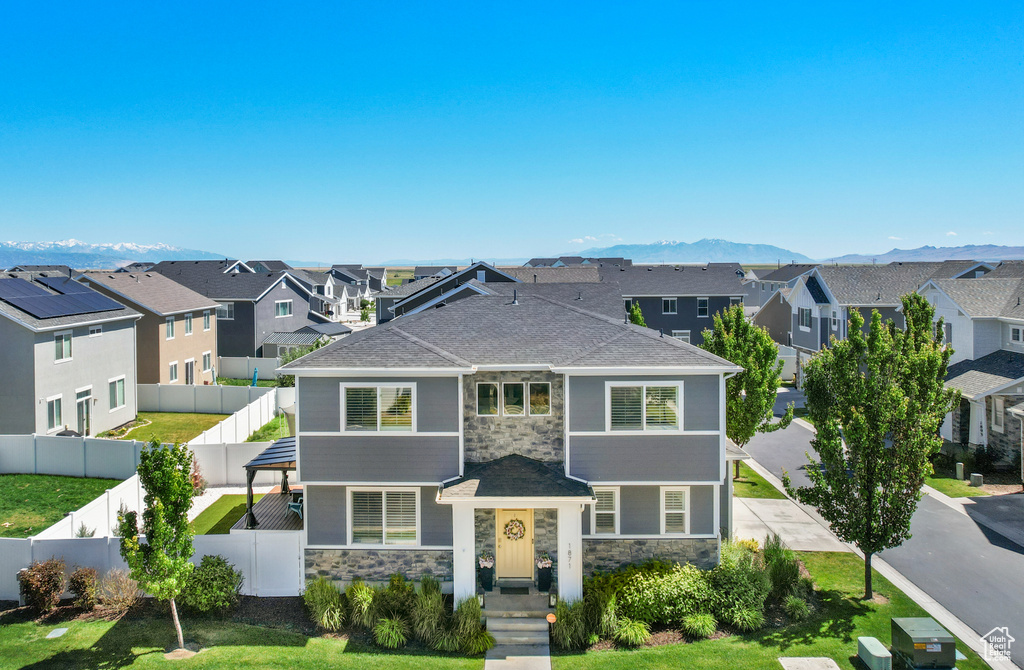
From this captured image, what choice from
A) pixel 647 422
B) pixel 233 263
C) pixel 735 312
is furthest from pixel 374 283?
pixel 647 422

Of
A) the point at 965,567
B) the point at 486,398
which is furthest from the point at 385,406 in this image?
the point at 965,567

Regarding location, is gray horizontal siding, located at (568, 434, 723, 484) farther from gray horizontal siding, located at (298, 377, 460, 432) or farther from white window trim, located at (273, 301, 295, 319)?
white window trim, located at (273, 301, 295, 319)

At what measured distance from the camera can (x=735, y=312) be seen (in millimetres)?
26000

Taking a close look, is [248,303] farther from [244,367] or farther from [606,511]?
[606,511]

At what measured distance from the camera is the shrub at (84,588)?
613 inches

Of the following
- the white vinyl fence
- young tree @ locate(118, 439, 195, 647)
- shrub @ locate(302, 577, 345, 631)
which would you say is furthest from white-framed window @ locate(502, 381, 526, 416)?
the white vinyl fence

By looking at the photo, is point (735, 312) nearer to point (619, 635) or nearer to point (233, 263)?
point (619, 635)

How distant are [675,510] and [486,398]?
5.59 meters

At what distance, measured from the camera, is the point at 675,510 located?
16688mm

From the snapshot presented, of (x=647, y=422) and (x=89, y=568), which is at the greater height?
(x=647, y=422)

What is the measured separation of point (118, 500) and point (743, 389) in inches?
832

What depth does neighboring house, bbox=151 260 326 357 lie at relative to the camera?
46.8m

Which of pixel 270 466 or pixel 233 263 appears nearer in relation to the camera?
pixel 270 466

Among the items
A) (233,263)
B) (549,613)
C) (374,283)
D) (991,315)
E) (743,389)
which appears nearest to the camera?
(549,613)
